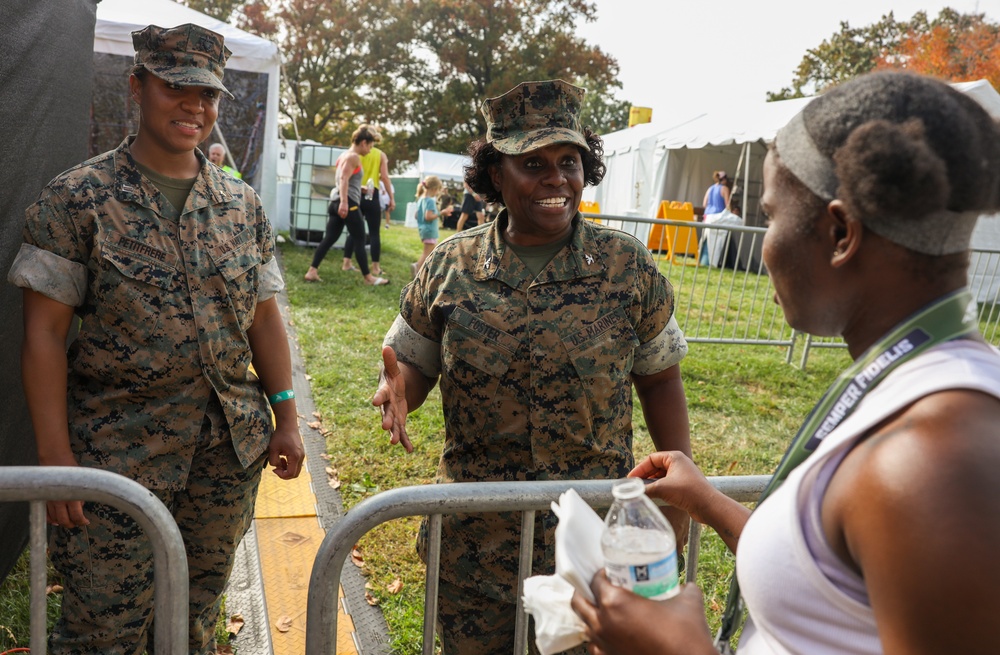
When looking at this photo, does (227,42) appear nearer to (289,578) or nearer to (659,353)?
(289,578)

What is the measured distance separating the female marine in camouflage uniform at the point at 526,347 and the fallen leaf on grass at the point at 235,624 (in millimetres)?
1416

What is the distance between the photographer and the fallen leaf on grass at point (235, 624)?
3328 millimetres

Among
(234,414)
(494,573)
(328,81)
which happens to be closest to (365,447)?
(234,414)

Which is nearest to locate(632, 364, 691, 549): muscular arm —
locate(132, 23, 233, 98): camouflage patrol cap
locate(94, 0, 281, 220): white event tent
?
locate(132, 23, 233, 98): camouflage patrol cap

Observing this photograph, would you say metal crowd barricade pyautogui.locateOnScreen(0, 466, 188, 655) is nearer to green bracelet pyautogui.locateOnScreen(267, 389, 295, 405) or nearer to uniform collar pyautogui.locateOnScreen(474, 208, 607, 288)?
uniform collar pyautogui.locateOnScreen(474, 208, 607, 288)

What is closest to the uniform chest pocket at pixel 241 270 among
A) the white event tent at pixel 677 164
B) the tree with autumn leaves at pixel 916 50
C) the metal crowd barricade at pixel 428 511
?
the metal crowd barricade at pixel 428 511

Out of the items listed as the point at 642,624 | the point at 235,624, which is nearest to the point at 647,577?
the point at 642,624

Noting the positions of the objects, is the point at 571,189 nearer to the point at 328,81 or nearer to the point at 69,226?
the point at 69,226

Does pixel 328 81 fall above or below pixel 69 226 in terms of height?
above

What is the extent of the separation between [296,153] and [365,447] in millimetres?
9920

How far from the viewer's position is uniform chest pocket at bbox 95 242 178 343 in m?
2.38

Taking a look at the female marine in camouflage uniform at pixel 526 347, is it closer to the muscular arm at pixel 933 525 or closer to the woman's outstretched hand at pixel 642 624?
the woman's outstretched hand at pixel 642 624

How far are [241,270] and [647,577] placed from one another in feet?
6.45

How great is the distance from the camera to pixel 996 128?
3.27 ft
